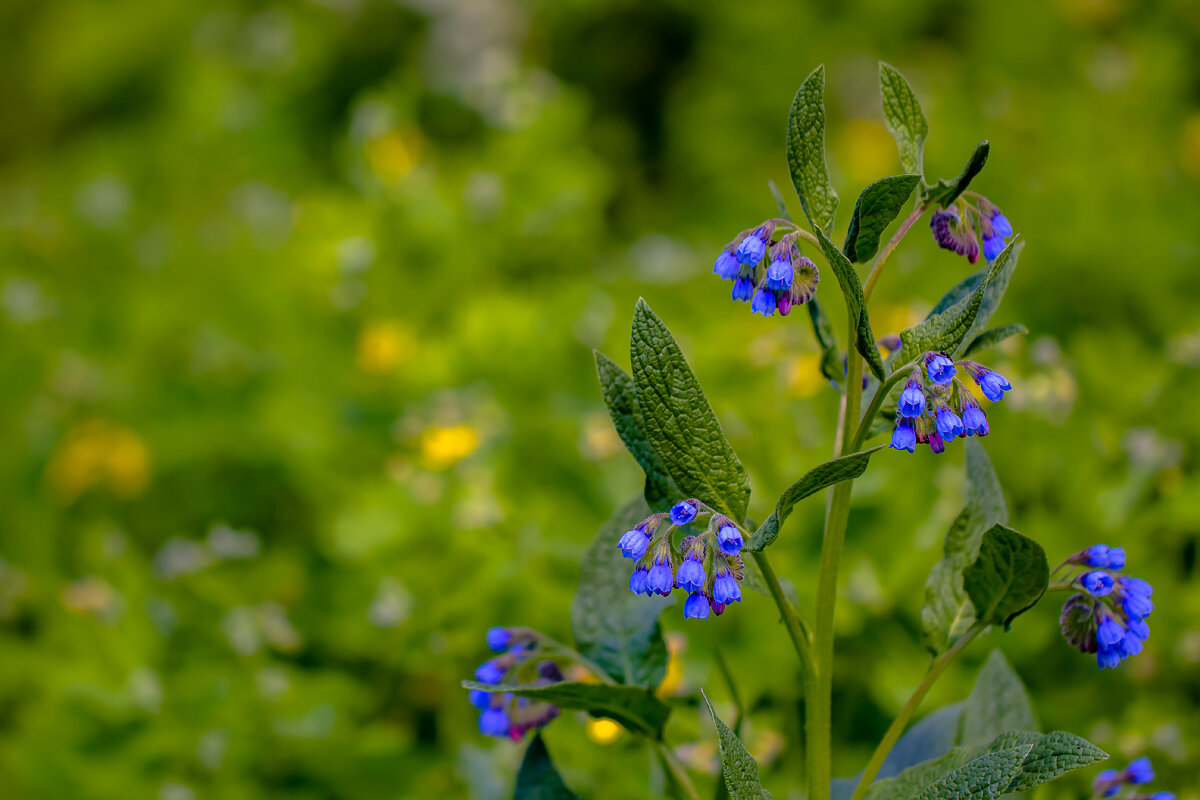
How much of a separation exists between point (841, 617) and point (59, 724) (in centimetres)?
118

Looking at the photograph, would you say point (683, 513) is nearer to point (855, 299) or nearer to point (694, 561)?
point (694, 561)

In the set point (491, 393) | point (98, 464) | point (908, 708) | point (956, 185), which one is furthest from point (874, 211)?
point (98, 464)

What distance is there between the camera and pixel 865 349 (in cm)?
74

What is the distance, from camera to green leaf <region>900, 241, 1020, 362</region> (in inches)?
28.5

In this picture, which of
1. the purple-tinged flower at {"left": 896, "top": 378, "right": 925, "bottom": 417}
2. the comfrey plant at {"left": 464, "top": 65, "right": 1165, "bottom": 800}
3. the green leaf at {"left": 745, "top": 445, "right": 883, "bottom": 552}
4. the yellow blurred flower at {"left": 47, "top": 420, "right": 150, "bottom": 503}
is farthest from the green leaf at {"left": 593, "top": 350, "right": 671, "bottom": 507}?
the yellow blurred flower at {"left": 47, "top": 420, "right": 150, "bottom": 503}

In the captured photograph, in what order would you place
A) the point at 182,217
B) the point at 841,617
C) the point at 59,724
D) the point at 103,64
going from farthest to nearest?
the point at 103,64, the point at 182,217, the point at 59,724, the point at 841,617

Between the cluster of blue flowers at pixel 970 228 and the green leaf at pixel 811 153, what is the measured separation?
0.28 feet

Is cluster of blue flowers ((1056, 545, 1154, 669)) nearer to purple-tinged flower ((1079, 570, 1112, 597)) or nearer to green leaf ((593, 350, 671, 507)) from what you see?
purple-tinged flower ((1079, 570, 1112, 597))

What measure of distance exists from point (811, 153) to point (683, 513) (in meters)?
0.30

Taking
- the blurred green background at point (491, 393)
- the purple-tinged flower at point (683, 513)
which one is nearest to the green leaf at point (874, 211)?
the purple-tinged flower at point (683, 513)

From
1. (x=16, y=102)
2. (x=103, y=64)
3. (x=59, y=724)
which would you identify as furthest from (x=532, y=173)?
(x=16, y=102)

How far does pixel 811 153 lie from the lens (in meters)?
0.80

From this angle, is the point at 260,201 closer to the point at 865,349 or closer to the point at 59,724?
the point at 59,724

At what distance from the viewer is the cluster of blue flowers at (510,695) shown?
902mm
